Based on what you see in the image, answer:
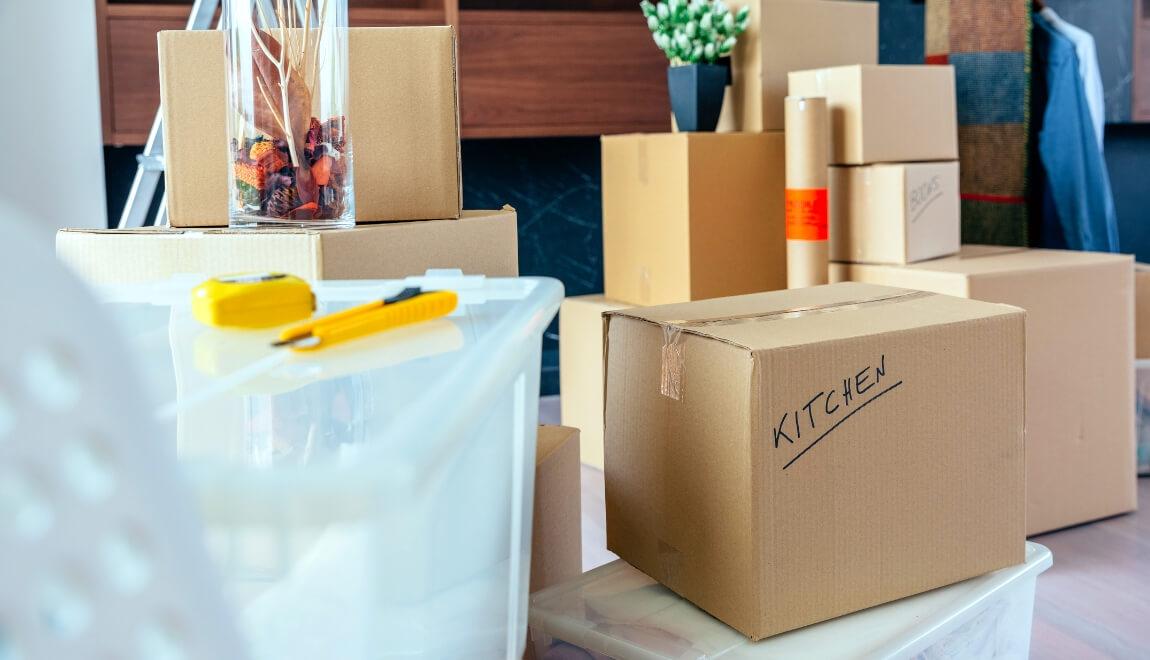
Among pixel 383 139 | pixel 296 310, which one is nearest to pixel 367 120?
pixel 383 139

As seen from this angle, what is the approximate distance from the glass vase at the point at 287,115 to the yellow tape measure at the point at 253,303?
1.44 feet

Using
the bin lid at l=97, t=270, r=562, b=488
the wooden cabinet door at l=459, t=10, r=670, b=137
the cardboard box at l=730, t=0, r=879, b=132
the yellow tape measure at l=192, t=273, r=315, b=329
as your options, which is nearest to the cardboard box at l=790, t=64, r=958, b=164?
the cardboard box at l=730, t=0, r=879, b=132

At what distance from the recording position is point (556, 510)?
46.1 inches

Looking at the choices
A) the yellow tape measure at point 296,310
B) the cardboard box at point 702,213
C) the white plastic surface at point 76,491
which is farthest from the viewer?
the cardboard box at point 702,213

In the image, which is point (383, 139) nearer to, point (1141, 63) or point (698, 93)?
point (698, 93)

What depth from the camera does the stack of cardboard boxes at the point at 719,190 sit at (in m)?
2.30

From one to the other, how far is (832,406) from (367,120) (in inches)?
23.0

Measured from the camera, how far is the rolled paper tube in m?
2.13

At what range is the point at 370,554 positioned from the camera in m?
0.40

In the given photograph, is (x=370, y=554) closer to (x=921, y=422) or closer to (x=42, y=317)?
(x=42, y=317)

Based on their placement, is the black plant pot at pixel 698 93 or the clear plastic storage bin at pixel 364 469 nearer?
the clear plastic storage bin at pixel 364 469

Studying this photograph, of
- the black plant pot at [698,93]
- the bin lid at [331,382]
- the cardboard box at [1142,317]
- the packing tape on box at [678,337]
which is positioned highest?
the black plant pot at [698,93]

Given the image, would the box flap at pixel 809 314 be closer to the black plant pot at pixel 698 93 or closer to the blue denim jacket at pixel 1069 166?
the black plant pot at pixel 698 93

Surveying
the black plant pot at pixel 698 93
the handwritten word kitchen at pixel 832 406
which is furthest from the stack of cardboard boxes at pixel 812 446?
the black plant pot at pixel 698 93
